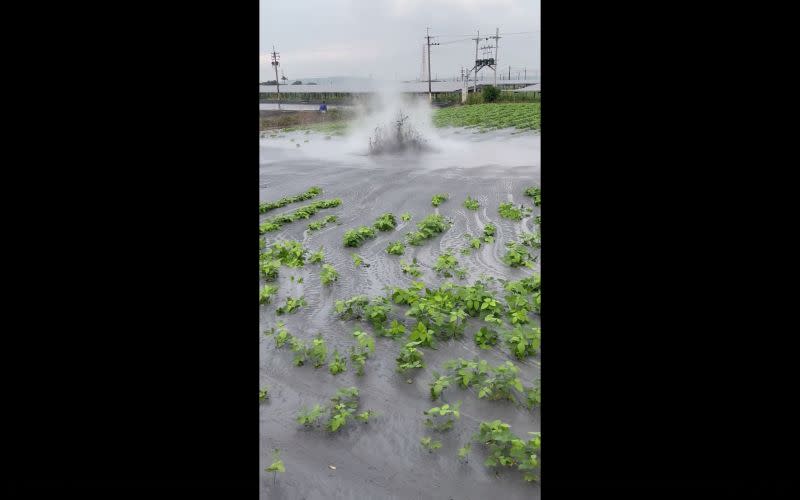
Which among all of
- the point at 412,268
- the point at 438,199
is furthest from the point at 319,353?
the point at 438,199

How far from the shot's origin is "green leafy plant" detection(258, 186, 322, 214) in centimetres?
963

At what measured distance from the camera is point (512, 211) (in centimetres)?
867

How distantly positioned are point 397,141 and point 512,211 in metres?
9.81

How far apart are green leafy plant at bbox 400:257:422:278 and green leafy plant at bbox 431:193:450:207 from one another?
3395mm

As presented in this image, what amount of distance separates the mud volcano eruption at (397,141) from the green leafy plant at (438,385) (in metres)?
14.3

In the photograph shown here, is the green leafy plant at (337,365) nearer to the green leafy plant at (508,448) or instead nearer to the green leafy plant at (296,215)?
the green leafy plant at (508,448)

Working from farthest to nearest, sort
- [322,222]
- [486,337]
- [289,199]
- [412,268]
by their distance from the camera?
1. [289,199]
2. [322,222]
3. [412,268]
4. [486,337]

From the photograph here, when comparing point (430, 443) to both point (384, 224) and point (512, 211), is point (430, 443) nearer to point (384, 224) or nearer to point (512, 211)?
point (384, 224)

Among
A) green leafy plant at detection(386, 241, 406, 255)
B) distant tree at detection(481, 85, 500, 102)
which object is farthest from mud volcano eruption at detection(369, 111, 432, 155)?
distant tree at detection(481, 85, 500, 102)

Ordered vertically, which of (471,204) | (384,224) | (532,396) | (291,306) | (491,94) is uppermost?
(491,94)

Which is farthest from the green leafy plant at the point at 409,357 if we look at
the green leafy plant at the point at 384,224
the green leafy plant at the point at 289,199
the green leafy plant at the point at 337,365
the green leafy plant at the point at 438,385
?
the green leafy plant at the point at 289,199
